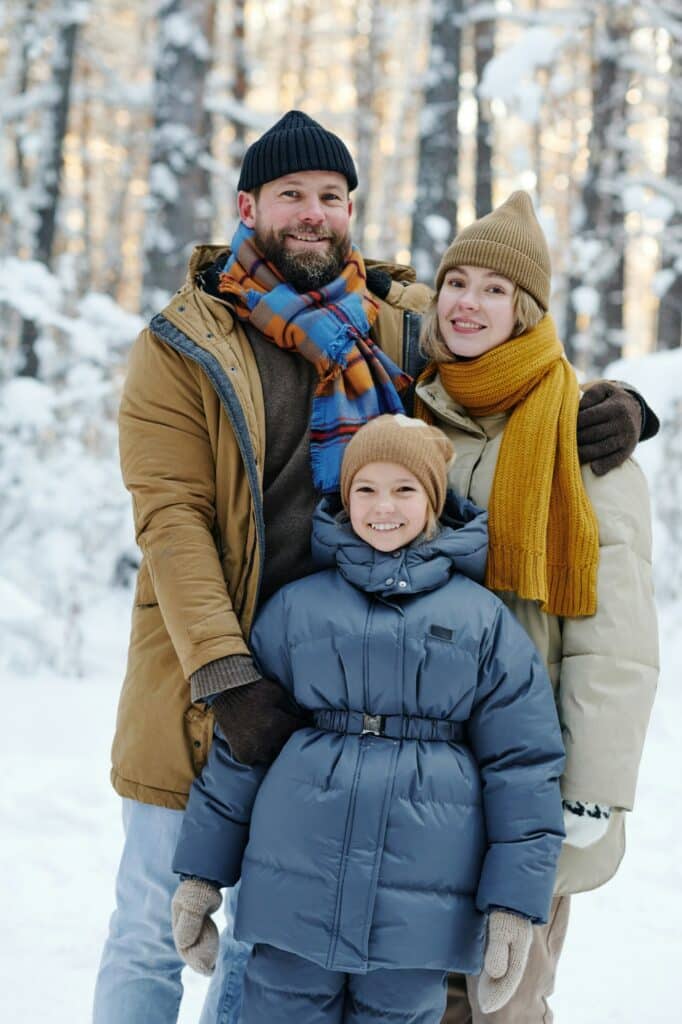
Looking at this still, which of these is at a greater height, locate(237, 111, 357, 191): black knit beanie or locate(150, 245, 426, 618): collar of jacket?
locate(237, 111, 357, 191): black knit beanie

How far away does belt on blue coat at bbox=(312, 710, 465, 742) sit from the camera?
Result: 88.1 inches

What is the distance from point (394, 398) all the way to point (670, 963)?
2.37 m

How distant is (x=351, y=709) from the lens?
88.8 inches

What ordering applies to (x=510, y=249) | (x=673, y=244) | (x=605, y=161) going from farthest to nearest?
(x=605, y=161)
(x=673, y=244)
(x=510, y=249)

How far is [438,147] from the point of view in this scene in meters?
8.77

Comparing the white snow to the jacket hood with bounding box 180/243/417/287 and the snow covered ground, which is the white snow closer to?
the snow covered ground

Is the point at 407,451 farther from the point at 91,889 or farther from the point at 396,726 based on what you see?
the point at 91,889

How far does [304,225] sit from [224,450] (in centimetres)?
62

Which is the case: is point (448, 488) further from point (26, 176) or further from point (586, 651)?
point (26, 176)

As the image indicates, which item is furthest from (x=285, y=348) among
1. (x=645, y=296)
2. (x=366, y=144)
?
(x=645, y=296)

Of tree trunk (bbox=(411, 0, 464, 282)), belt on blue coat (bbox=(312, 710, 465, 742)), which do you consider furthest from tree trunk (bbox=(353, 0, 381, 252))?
belt on blue coat (bbox=(312, 710, 465, 742))

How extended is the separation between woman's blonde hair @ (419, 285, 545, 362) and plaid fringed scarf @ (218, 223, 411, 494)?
0.12 m

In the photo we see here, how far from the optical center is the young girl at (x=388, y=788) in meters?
2.17

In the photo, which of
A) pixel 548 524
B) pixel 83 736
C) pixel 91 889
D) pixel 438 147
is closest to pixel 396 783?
pixel 548 524
